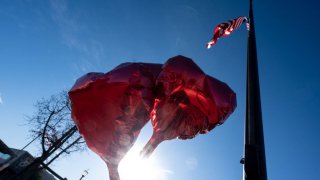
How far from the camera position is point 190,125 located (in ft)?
6.86

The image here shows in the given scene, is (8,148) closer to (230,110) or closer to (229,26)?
(229,26)

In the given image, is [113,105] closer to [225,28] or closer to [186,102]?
[186,102]

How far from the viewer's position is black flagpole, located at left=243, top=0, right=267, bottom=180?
1604 mm

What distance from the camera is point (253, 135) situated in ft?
5.76

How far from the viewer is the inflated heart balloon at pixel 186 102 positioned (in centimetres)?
177

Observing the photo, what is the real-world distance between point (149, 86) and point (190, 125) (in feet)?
1.57

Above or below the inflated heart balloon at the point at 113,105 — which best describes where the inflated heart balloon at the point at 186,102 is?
above

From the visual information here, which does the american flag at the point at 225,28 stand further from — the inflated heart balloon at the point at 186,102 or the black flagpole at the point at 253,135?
the inflated heart balloon at the point at 186,102

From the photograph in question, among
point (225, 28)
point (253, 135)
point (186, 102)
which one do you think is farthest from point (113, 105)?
point (225, 28)

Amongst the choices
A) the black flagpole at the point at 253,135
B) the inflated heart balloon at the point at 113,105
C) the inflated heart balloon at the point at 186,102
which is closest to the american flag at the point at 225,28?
the black flagpole at the point at 253,135

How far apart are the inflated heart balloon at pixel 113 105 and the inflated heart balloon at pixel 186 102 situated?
113 mm

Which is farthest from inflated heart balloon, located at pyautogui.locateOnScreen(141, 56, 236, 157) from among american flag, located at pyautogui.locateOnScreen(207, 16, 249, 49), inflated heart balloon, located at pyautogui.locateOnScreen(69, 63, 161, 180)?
american flag, located at pyautogui.locateOnScreen(207, 16, 249, 49)

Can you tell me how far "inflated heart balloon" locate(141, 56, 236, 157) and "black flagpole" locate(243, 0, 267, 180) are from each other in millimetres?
160

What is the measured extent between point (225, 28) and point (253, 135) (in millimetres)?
4622
